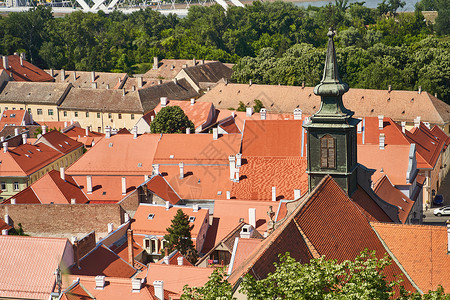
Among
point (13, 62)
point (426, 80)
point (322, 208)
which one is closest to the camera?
point (322, 208)

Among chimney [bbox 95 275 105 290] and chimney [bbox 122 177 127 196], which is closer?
chimney [bbox 95 275 105 290]

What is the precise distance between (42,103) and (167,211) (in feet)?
158

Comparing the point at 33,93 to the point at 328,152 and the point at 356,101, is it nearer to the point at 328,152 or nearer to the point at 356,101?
the point at 356,101

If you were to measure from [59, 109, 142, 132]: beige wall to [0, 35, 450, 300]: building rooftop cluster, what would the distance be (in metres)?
9.12

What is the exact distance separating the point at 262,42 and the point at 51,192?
90433mm

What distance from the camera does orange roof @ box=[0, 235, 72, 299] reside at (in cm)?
3228

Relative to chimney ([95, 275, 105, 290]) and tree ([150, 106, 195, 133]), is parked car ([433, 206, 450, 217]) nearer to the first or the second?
tree ([150, 106, 195, 133])

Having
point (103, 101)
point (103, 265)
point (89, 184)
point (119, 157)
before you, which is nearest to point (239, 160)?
point (119, 157)

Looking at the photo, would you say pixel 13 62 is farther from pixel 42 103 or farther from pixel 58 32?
pixel 58 32

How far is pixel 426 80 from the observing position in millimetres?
84188

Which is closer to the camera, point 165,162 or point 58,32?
point 165,162

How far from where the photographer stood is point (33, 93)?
87.8 m

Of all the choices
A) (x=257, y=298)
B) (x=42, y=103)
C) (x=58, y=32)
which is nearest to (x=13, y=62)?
(x=42, y=103)

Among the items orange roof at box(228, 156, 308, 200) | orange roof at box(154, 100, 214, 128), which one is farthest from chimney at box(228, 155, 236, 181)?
orange roof at box(154, 100, 214, 128)
